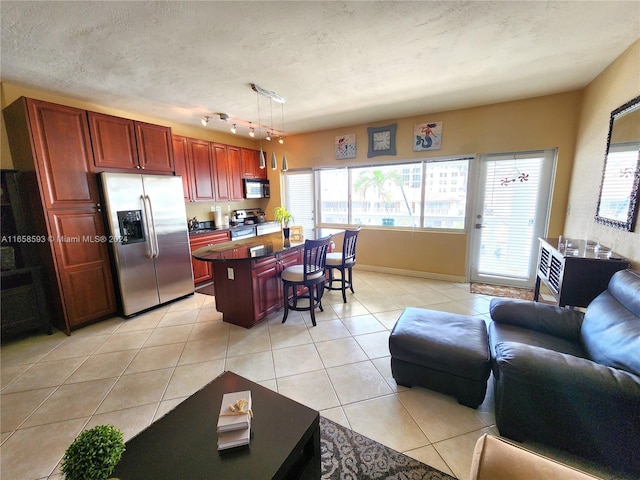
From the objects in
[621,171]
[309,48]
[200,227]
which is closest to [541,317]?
[621,171]

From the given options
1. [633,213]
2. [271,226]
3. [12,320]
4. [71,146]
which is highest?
[71,146]

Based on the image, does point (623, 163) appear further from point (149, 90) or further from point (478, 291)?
point (149, 90)

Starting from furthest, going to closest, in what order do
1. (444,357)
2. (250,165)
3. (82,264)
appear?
(250,165) → (82,264) → (444,357)

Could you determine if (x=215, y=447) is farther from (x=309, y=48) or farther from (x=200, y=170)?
(x=200, y=170)

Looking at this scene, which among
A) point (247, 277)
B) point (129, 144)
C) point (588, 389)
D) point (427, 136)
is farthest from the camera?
point (427, 136)

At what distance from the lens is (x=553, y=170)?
3359mm

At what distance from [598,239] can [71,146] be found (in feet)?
17.9

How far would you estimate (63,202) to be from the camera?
2.68m

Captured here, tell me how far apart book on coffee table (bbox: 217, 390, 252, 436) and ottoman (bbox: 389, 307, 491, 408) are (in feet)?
3.69

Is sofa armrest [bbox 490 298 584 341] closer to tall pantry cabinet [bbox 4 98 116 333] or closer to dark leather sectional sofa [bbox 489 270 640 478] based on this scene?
dark leather sectional sofa [bbox 489 270 640 478]

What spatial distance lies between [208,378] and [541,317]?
261cm

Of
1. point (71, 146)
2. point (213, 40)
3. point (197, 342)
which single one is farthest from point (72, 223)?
point (213, 40)

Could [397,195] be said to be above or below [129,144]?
below

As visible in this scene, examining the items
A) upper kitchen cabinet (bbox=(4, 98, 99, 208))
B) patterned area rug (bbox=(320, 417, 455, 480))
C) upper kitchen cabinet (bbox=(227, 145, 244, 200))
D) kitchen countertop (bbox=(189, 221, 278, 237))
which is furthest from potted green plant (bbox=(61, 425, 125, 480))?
upper kitchen cabinet (bbox=(227, 145, 244, 200))
